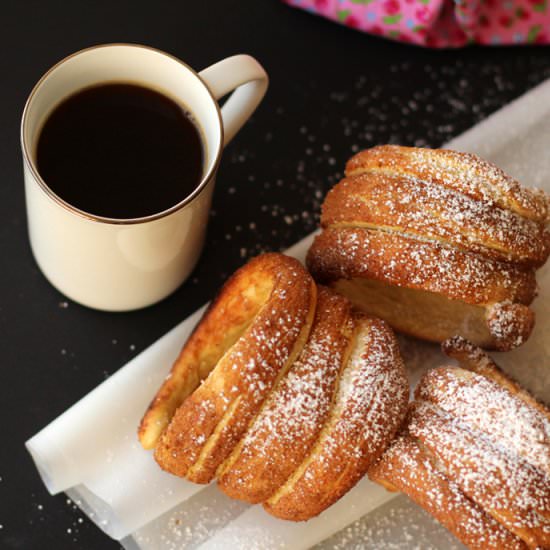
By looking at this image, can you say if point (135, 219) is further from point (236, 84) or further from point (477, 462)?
point (477, 462)

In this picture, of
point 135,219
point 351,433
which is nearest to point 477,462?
A: point 351,433

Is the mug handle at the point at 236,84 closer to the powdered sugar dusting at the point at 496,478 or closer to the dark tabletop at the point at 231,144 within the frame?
the dark tabletop at the point at 231,144

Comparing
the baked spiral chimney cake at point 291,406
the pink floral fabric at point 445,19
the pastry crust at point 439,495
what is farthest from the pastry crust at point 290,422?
the pink floral fabric at point 445,19

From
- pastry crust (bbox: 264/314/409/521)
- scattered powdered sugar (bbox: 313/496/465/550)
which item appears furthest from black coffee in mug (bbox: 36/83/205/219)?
scattered powdered sugar (bbox: 313/496/465/550)

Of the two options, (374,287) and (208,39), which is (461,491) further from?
(208,39)

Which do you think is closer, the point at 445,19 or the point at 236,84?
the point at 236,84

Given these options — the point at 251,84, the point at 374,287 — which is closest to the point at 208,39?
the point at 251,84
